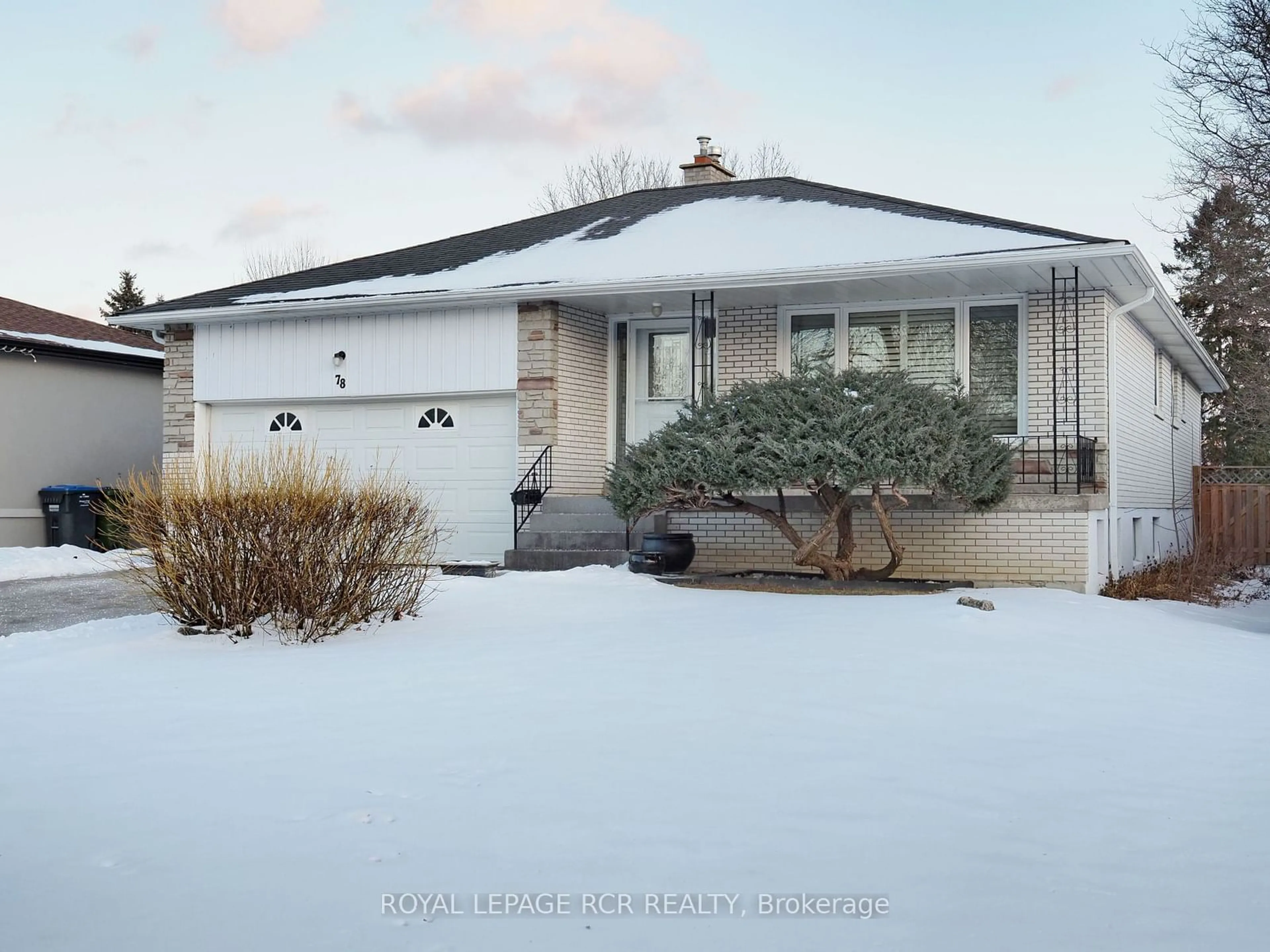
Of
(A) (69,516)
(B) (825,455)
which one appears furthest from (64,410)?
(B) (825,455)

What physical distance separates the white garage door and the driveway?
2841 millimetres

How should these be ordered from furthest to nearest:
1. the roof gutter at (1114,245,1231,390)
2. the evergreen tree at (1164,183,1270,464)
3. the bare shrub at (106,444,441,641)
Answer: the evergreen tree at (1164,183,1270,464), the roof gutter at (1114,245,1231,390), the bare shrub at (106,444,441,641)

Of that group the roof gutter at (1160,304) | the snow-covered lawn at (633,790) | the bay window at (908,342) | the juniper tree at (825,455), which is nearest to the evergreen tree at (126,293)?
the bay window at (908,342)

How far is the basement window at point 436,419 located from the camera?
15.0 meters

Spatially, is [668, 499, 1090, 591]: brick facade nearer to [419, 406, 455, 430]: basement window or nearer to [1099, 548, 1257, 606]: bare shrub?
[1099, 548, 1257, 606]: bare shrub

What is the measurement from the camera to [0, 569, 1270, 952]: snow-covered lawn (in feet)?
11.4

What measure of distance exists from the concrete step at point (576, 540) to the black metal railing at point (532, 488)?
40cm

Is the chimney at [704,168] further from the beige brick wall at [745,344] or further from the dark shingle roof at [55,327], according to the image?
the dark shingle roof at [55,327]

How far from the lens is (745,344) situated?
46.6 feet

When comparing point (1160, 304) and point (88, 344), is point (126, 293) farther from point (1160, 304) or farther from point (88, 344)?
point (1160, 304)

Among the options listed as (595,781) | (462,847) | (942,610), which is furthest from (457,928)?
(942,610)

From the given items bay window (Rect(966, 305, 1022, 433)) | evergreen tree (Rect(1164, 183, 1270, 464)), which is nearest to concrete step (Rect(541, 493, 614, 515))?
bay window (Rect(966, 305, 1022, 433))

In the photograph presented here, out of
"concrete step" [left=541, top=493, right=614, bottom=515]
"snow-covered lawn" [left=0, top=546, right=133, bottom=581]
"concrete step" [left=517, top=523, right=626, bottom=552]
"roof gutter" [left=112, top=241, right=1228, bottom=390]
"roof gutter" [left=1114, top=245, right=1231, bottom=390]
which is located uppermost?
"roof gutter" [left=112, top=241, right=1228, bottom=390]

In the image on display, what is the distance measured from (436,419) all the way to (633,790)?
1085 cm
